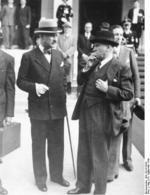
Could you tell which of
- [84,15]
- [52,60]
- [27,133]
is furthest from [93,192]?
[84,15]

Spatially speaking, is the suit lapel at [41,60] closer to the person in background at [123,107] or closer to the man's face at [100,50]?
the man's face at [100,50]

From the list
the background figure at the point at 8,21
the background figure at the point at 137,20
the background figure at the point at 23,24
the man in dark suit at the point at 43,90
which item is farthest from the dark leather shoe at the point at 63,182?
the background figure at the point at 23,24

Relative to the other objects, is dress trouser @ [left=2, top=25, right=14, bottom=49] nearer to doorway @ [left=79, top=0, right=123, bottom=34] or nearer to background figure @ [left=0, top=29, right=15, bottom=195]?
doorway @ [left=79, top=0, right=123, bottom=34]

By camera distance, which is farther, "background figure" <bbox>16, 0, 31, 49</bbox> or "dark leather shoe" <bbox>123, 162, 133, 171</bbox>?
"background figure" <bbox>16, 0, 31, 49</bbox>

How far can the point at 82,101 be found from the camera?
3.74m

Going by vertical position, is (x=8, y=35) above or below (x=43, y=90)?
below

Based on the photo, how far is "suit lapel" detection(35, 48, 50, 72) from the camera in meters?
3.88

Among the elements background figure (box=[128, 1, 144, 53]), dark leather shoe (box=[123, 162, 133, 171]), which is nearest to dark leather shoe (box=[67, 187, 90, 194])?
dark leather shoe (box=[123, 162, 133, 171])

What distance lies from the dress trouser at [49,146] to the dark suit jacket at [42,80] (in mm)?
92

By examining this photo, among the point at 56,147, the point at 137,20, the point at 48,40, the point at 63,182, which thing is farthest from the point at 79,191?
the point at 137,20

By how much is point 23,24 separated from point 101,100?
695 cm

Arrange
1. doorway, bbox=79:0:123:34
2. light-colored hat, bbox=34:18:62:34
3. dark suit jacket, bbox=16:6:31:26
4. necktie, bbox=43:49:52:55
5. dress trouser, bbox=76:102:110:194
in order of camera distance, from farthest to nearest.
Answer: doorway, bbox=79:0:123:34
dark suit jacket, bbox=16:6:31:26
necktie, bbox=43:49:52:55
light-colored hat, bbox=34:18:62:34
dress trouser, bbox=76:102:110:194

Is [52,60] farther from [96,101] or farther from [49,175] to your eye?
[49,175]

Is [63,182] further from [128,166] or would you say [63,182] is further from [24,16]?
[24,16]
